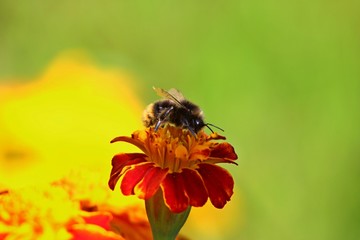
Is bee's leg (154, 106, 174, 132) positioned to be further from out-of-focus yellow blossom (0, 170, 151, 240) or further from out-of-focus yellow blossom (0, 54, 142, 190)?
out-of-focus yellow blossom (0, 54, 142, 190)

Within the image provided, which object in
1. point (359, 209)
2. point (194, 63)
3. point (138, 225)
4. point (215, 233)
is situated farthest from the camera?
point (194, 63)

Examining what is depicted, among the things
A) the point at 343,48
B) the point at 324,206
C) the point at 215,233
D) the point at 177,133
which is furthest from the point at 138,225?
the point at 343,48

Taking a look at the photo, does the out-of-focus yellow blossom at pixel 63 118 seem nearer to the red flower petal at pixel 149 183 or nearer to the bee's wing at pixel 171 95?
the bee's wing at pixel 171 95

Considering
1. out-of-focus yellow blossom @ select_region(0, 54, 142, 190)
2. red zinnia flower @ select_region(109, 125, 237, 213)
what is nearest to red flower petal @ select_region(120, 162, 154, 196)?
red zinnia flower @ select_region(109, 125, 237, 213)

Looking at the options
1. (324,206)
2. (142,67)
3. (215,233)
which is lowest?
(215,233)

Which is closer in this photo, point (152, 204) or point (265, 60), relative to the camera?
point (152, 204)

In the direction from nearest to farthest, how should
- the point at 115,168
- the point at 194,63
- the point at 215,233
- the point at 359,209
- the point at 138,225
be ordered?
the point at 115,168, the point at 138,225, the point at 215,233, the point at 359,209, the point at 194,63

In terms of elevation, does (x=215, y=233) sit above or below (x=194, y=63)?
below

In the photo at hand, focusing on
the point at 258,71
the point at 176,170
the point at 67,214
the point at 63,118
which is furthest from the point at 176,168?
the point at 258,71

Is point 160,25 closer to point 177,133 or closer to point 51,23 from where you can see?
point 51,23
